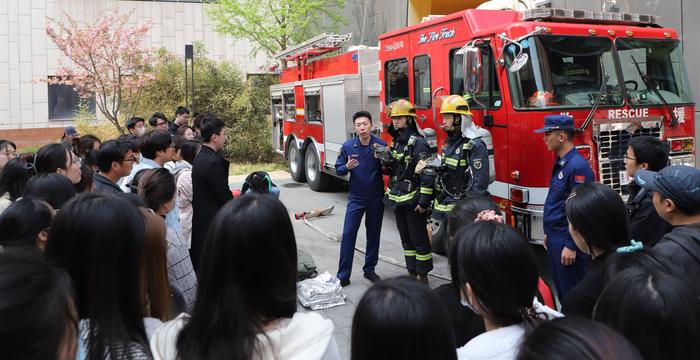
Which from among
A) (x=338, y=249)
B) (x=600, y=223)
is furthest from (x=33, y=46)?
(x=600, y=223)

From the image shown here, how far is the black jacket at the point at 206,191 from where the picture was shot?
461 centimetres

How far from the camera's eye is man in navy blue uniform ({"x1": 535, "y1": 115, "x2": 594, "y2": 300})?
15.3ft

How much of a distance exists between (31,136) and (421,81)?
63.0ft

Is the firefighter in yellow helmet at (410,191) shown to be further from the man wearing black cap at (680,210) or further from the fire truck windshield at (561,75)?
the man wearing black cap at (680,210)

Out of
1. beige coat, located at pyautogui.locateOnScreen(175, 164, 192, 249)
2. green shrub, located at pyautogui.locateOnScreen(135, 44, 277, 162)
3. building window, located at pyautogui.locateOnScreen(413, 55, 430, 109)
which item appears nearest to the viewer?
beige coat, located at pyautogui.locateOnScreen(175, 164, 192, 249)

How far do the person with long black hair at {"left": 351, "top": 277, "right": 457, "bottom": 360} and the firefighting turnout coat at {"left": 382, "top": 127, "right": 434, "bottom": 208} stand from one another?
4335 millimetres

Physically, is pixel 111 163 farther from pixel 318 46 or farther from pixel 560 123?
pixel 318 46

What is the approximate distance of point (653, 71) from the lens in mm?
6473

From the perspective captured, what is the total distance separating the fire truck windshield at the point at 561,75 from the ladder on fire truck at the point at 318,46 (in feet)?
18.5

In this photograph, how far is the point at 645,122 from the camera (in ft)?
20.0

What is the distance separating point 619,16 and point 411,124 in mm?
2749

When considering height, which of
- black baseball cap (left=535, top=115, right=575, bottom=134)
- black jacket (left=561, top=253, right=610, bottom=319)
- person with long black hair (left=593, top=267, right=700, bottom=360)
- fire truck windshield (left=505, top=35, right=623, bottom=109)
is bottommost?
black jacket (left=561, top=253, right=610, bottom=319)

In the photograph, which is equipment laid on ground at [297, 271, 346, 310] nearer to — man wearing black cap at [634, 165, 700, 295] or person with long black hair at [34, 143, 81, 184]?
person with long black hair at [34, 143, 81, 184]

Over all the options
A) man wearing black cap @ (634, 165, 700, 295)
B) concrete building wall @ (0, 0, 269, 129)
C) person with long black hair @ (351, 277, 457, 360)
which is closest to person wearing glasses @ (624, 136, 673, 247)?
man wearing black cap @ (634, 165, 700, 295)
